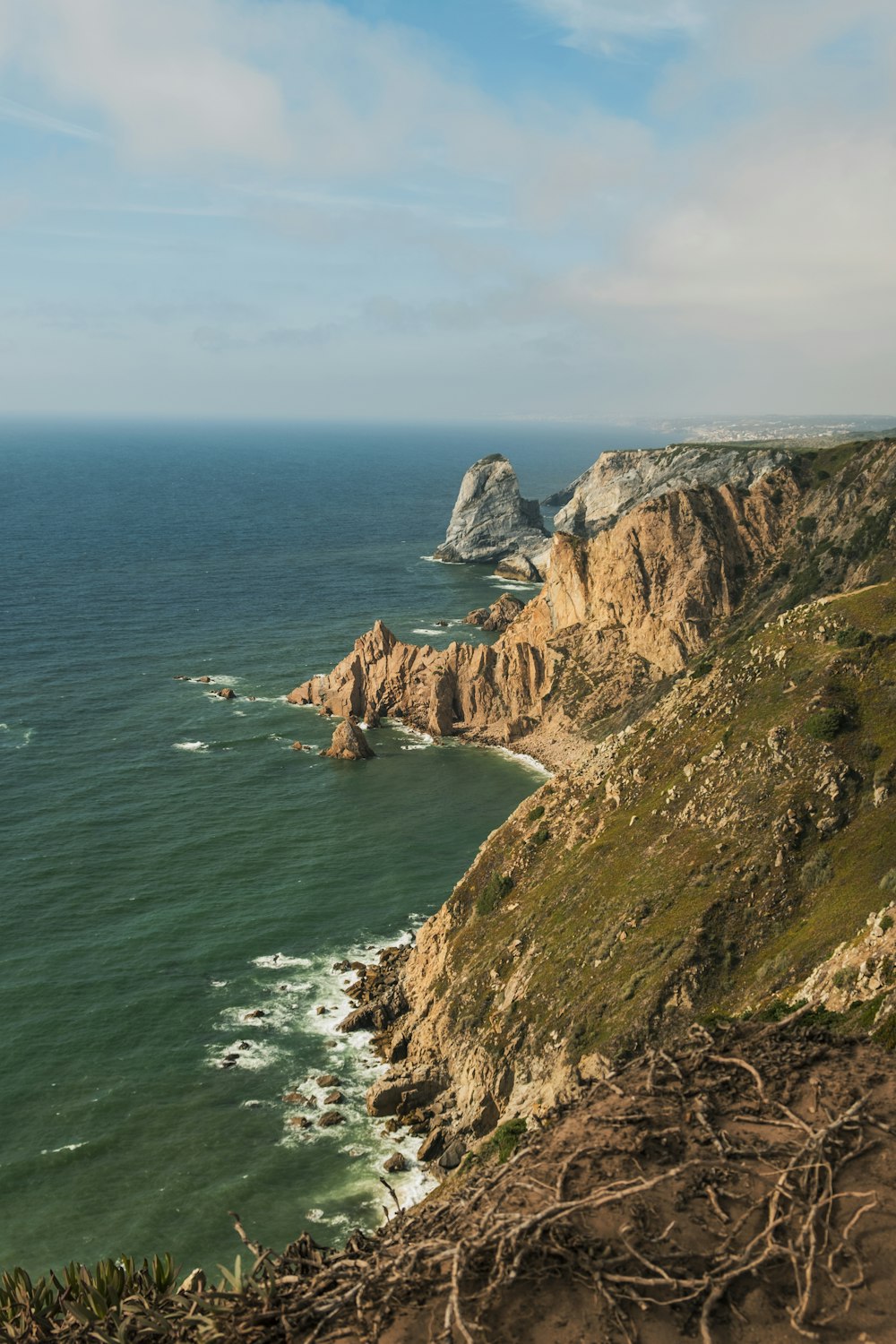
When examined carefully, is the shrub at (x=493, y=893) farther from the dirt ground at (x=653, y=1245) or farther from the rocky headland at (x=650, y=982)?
the dirt ground at (x=653, y=1245)

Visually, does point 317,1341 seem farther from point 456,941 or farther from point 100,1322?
point 456,941

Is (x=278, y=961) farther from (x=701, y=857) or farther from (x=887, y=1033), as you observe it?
(x=887, y=1033)

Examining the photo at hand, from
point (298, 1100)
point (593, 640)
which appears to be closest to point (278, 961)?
point (298, 1100)

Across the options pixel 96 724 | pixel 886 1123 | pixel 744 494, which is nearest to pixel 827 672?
pixel 886 1123

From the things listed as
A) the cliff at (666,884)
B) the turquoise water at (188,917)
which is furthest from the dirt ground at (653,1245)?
the turquoise water at (188,917)

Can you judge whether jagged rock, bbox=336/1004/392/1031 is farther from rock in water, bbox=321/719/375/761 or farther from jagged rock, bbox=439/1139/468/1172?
rock in water, bbox=321/719/375/761

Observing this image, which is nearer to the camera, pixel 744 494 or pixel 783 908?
pixel 783 908
